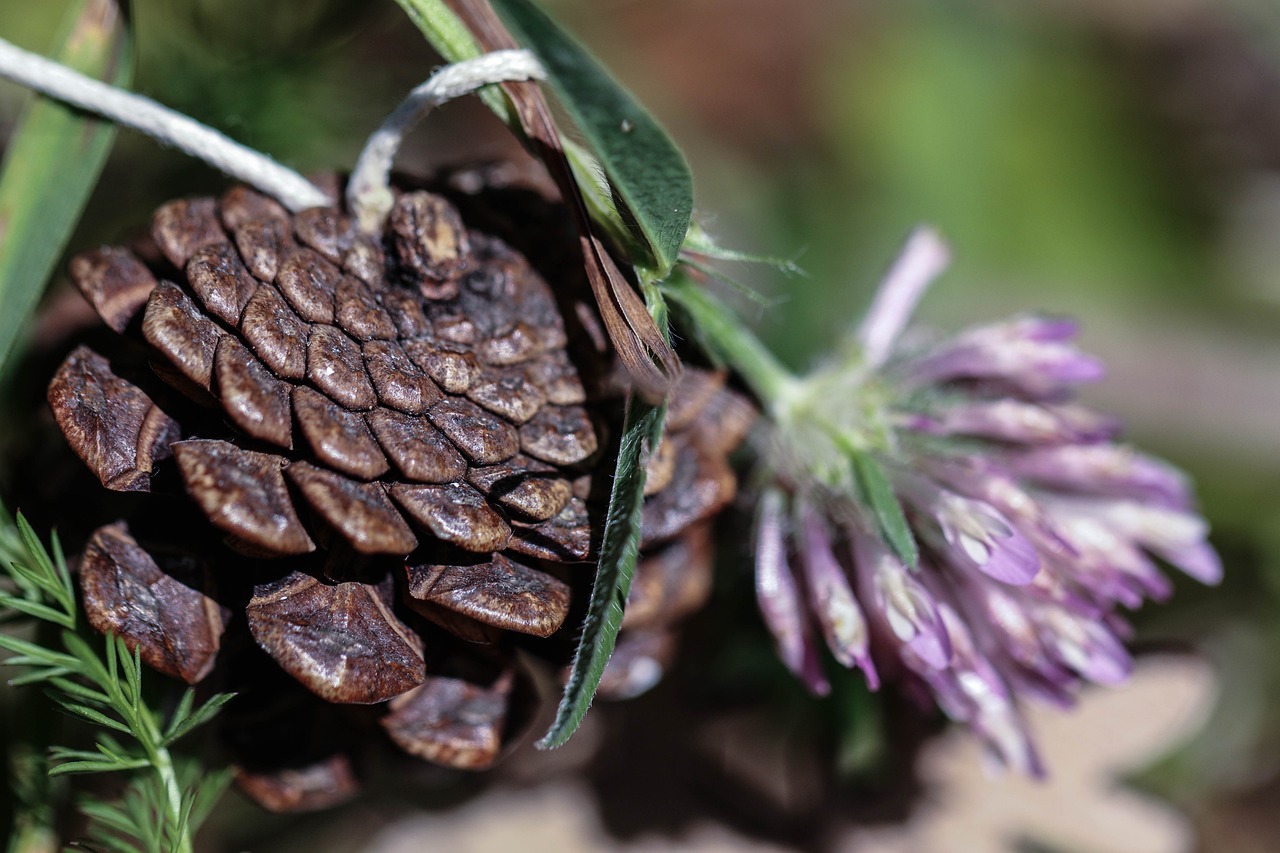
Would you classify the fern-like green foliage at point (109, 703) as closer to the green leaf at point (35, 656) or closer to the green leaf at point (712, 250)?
the green leaf at point (35, 656)

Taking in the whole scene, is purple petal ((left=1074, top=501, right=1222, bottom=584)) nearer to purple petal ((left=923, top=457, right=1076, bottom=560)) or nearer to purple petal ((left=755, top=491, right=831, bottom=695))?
purple petal ((left=923, top=457, right=1076, bottom=560))

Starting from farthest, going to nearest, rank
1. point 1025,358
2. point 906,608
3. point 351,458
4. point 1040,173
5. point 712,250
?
point 1040,173, point 1025,358, point 906,608, point 712,250, point 351,458

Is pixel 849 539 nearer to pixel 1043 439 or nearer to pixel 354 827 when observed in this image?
pixel 1043 439

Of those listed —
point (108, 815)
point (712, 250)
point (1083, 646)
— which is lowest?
point (108, 815)

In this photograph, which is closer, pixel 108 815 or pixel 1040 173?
pixel 108 815

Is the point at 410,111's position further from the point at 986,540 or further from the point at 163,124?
the point at 986,540

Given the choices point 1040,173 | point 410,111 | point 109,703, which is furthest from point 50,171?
point 1040,173
